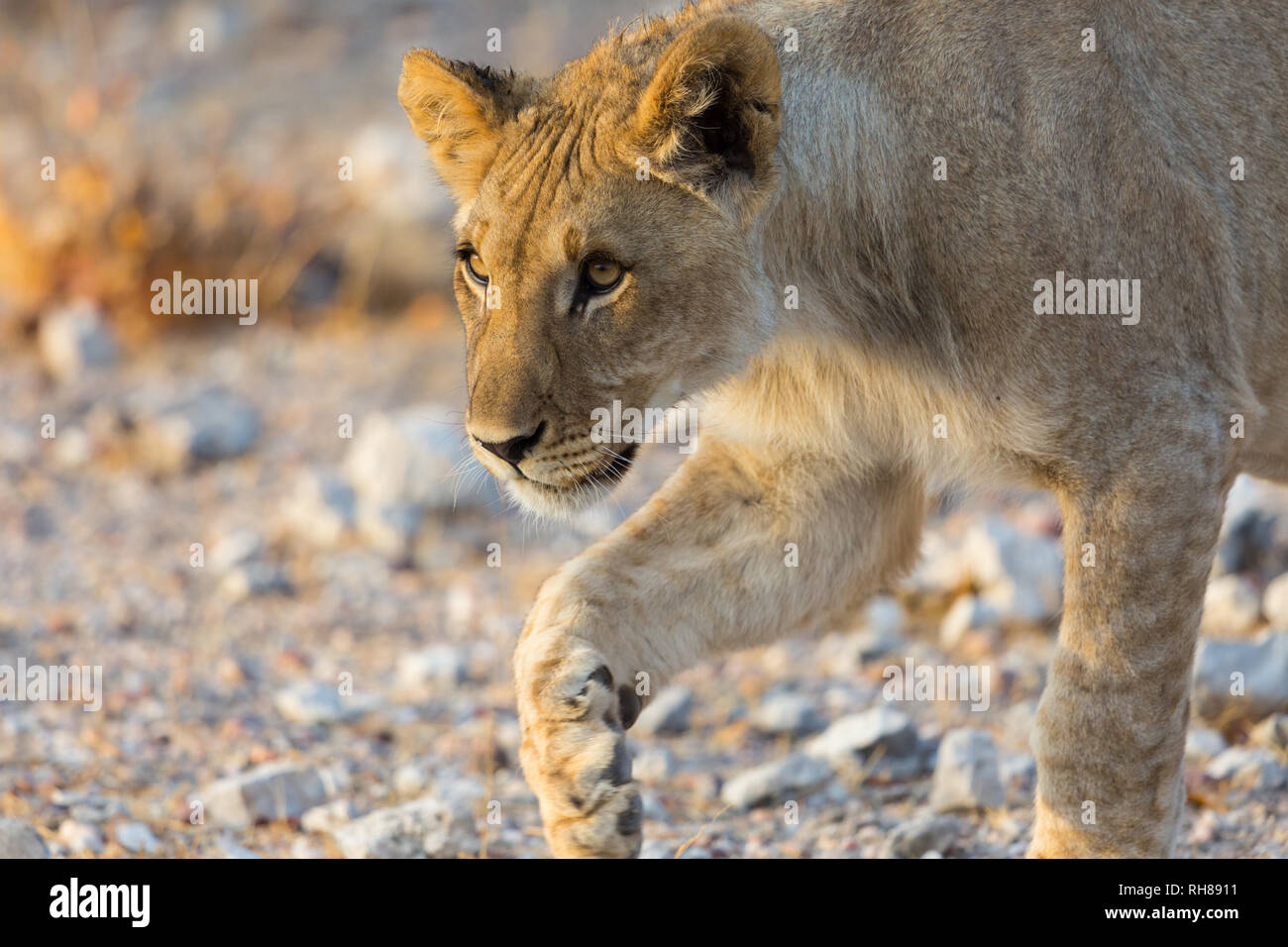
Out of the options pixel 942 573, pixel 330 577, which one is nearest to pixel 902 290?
pixel 942 573

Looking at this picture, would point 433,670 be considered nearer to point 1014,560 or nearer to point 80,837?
point 80,837

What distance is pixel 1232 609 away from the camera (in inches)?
252

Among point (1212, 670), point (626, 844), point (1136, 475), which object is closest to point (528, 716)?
point (626, 844)

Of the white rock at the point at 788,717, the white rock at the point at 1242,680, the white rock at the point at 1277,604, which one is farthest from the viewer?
the white rock at the point at 1277,604

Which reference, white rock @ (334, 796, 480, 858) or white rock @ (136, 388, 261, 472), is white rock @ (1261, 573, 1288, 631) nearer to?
white rock @ (334, 796, 480, 858)

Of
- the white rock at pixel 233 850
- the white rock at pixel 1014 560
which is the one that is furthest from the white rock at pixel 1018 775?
the white rock at pixel 233 850

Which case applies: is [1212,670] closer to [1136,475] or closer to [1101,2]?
[1136,475]

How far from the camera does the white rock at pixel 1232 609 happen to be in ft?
20.9

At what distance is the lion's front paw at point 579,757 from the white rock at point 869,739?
151cm

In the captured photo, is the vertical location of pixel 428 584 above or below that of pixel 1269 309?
below

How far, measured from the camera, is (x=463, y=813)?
473 centimetres

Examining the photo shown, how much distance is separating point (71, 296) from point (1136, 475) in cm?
785

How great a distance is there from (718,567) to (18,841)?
74.9 inches

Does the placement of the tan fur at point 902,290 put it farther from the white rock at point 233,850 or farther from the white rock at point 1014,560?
the white rock at point 1014,560
